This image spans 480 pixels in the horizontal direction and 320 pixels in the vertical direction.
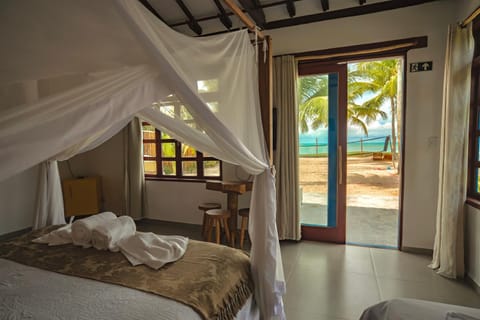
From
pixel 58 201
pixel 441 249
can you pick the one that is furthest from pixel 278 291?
pixel 58 201

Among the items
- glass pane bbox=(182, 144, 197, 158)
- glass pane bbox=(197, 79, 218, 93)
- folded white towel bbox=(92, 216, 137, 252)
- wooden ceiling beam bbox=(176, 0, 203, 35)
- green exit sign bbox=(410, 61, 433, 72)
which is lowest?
folded white towel bbox=(92, 216, 137, 252)

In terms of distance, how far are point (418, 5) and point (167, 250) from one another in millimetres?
3573

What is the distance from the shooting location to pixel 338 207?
11.2 ft

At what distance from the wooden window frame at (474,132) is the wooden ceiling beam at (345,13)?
81 cm

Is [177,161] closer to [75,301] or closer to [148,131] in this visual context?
[148,131]

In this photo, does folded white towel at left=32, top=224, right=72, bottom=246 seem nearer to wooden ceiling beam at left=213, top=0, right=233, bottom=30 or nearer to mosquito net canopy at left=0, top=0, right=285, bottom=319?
mosquito net canopy at left=0, top=0, right=285, bottom=319

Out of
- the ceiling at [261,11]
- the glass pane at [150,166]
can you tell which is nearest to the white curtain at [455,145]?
the ceiling at [261,11]

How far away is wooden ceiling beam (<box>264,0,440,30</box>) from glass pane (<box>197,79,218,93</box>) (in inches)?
92.7

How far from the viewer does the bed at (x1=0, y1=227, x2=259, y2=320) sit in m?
1.15

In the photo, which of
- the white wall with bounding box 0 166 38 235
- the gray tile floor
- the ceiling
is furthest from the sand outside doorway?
the white wall with bounding box 0 166 38 235

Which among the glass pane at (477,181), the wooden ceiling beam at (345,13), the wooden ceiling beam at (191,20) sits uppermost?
the wooden ceiling beam at (191,20)

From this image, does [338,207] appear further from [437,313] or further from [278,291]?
[437,313]

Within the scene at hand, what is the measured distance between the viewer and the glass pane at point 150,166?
4.41m

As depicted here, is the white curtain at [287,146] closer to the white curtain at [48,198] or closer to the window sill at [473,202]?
the window sill at [473,202]
